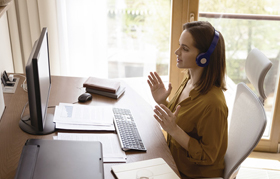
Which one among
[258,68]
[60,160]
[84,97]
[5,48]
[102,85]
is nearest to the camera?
[60,160]

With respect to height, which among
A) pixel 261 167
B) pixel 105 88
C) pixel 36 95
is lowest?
pixel 261 167

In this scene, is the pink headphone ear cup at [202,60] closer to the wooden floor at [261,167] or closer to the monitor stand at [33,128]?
the monitor stand at [33,128]

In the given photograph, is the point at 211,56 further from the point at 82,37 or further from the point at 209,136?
the point at 82,37

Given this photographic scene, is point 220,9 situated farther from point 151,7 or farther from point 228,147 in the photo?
point 228,147

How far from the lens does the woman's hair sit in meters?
1.53

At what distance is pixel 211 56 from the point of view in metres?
1.53

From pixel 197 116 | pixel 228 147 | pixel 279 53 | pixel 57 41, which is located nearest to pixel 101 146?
pixel 197 116

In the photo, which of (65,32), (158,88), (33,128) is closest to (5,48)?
(65,32)

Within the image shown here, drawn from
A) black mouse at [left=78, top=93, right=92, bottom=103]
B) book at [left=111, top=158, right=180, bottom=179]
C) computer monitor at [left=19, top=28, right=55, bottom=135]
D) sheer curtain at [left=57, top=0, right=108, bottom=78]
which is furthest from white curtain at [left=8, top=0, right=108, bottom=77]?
book at [left=111, top=158, right=180, bottom=179]

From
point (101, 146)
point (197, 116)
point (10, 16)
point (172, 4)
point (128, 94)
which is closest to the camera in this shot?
point (101, 146)

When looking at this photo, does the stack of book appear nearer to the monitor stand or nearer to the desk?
the desk

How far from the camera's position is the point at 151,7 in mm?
2691

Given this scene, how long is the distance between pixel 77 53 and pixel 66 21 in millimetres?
284

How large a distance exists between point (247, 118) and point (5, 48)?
1793 millimetres
